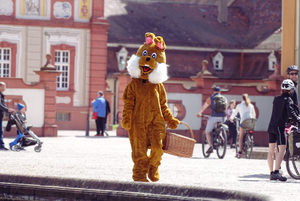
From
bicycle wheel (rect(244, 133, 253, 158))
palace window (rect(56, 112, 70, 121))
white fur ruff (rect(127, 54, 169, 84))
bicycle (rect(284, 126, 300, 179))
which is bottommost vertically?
palace window (rect(56, 112, 70, 121))

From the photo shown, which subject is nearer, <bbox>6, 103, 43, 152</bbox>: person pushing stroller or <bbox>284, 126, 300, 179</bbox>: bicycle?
<bbox>284, 126, 300, 179</bbox>: bicycle

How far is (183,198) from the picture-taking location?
225 inches

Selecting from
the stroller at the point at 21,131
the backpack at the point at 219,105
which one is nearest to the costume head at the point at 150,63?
the backpack at the point at 219,105

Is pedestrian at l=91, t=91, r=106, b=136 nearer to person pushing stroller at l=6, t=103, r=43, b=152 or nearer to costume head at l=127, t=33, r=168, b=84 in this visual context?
person pushing stroller at l=6, t=103, r=43, b=152

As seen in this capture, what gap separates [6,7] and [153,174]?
25.1m

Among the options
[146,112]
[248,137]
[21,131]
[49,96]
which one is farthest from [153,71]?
[49,96]

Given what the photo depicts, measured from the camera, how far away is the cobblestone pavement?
32.3 ft

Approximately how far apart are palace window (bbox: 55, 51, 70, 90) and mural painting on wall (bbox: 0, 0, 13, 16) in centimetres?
307

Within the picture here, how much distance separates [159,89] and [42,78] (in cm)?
1551

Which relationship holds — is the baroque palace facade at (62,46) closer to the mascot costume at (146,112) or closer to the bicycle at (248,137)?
the bicycle at (248,137)

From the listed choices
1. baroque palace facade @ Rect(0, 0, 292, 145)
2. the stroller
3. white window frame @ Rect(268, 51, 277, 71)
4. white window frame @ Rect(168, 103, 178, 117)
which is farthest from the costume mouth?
white window frame @ Rect(268, 51, 277, 71)

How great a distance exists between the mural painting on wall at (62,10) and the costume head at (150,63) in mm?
23836

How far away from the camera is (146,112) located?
905cm

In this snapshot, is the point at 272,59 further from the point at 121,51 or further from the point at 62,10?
the point at 62,10
